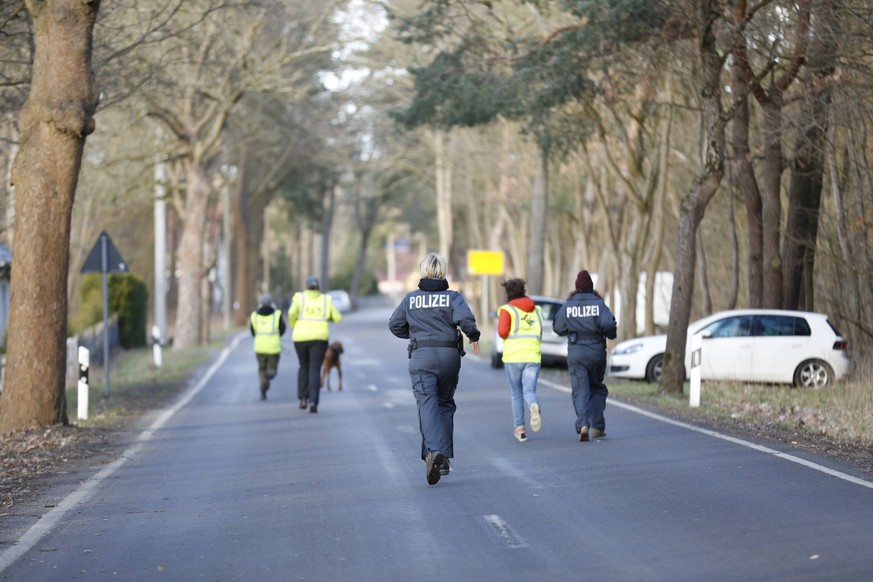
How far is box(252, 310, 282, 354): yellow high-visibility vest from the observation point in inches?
806

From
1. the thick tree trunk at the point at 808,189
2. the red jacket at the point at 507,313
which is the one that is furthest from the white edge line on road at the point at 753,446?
the thick tree trunk at the point at 808,189

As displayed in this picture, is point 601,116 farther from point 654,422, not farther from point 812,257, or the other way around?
point 654,422

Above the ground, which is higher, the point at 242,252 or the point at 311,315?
the point at 242,252

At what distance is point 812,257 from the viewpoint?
24.4m

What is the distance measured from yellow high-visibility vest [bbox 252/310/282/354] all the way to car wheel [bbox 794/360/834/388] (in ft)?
28.1

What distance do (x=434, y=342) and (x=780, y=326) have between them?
12464 millimetres

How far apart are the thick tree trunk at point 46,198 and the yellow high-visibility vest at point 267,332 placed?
5248mm

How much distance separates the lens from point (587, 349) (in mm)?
13938

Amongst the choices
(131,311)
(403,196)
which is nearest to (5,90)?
(131,311)

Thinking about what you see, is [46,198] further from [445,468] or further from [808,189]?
[808,189]

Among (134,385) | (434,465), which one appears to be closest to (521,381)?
(434,465)

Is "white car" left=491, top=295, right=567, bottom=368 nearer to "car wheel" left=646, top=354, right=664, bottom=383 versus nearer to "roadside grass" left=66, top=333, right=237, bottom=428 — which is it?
"car wheel" left=646, top=354, right=664, bottom=383

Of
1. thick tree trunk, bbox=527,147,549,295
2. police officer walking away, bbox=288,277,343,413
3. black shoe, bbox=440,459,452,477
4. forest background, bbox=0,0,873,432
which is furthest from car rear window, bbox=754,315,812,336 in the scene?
thick tree trunk, bbox=527,147,549,295

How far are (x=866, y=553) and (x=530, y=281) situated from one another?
96.8 ft
